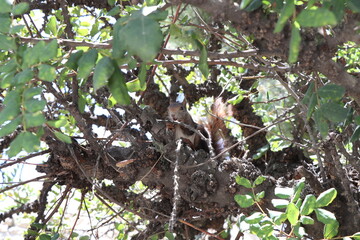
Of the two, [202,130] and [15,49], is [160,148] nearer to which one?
[202,130]

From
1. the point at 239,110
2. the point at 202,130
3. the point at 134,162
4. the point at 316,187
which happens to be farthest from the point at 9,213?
the point at 316,187

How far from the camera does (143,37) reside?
2.13ft

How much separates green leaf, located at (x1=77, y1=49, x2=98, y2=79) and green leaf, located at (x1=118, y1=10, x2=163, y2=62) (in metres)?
0.12

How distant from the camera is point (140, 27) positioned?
2.17 feet

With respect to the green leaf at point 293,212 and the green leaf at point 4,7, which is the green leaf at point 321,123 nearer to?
the green leaf at point 293,212

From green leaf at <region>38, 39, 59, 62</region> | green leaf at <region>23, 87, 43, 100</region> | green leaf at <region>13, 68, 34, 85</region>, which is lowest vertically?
green leaf at <region>23, 87, 43, 100</region>

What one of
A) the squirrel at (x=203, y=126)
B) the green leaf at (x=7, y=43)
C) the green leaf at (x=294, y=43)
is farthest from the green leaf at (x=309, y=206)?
the squirrel at (x=203, y=126)

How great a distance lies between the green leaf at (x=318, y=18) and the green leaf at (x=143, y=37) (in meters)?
0.19

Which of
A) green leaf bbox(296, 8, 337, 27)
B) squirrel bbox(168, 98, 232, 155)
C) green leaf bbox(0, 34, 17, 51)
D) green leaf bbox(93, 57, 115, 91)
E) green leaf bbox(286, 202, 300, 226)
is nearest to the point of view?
green leaf bbox(296, 8, 337, 27)

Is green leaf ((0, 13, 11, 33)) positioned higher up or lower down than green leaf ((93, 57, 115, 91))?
higher up

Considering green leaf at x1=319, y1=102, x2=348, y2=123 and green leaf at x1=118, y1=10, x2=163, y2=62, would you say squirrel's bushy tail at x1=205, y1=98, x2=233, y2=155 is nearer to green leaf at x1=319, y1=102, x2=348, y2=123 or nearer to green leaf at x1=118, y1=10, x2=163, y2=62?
green leaf at x1=319, y1=102, x2=348, y2=123

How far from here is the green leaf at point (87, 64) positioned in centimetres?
77

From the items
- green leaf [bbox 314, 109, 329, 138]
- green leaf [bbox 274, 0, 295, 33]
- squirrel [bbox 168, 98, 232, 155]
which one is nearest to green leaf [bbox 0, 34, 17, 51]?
green leaf [bbox 274, 0, 295, 33]

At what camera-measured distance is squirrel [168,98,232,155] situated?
1825 millimetres
